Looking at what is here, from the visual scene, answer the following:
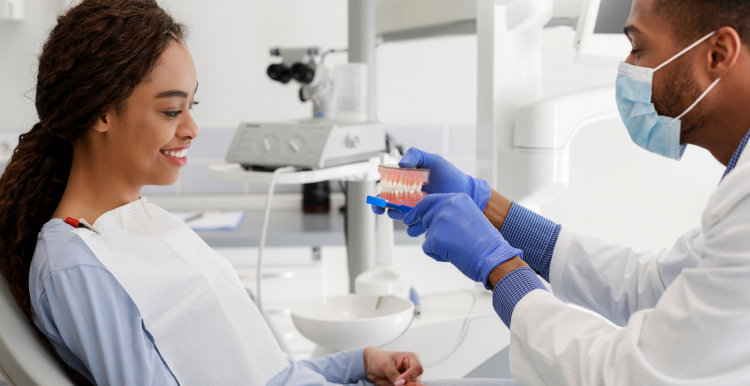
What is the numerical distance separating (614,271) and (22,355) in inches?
41.3

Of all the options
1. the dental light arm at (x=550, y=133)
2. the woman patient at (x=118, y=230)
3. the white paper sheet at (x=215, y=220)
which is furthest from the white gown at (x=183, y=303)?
the white paper sheet at (x=215, y=220)

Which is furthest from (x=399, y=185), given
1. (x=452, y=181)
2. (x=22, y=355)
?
(x=22, y=355)

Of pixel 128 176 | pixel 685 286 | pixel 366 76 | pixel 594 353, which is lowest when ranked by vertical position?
pixel 594 353

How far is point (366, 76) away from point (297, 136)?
0.29m

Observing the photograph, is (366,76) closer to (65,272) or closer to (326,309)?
(326,309)

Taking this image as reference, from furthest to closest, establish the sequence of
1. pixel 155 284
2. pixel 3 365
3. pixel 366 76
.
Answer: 1. pixel 366 76
2. pixel 155 284
3. pixel 3 365

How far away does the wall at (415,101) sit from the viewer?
2709 mm

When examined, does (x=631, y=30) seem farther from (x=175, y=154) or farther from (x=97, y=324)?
(x=97, y=324)

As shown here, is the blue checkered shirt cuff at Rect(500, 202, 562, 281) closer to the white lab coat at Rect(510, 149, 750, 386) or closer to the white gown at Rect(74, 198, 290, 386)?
the white lab coat at Rect(510, 149, 750, 386)

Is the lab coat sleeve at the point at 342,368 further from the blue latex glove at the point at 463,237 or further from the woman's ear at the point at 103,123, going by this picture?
the woman's ear at the point at 103,123

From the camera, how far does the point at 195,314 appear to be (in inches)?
36.3

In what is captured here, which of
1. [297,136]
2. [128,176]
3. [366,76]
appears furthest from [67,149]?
[366,76]

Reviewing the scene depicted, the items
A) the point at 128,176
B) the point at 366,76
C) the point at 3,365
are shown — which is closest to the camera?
the point at 3,365

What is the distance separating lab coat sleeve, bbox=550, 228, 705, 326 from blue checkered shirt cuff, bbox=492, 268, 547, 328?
0.31 metres
